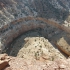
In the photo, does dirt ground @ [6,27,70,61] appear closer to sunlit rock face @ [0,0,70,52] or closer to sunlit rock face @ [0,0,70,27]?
sunlit rock face @ [0,0,70,52]

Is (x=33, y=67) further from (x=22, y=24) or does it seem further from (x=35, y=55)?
(x=22, y=24)

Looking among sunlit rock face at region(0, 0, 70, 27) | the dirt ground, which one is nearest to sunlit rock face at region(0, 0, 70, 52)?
sunlit rock face at region(0, 0, 70, 27)

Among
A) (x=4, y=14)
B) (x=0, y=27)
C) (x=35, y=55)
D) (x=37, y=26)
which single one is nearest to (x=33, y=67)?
(x=35, y=55)

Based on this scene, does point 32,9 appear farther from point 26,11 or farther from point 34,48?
point 34,48

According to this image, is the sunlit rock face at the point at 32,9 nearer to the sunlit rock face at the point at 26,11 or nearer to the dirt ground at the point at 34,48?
the sunlit rock face at the point at 26,11

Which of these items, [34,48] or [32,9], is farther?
[32,9]

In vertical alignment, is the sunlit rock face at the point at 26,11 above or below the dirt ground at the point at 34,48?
above

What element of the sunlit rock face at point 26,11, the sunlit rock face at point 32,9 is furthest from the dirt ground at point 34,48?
the sunlit rock face at point 32,9

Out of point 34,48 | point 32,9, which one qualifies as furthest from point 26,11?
point 34,48

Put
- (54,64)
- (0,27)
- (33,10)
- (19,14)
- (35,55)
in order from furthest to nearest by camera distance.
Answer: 1. (33,10)
2. (19,14)
3. (0,27)
4. (35,55)
5. (54,64)

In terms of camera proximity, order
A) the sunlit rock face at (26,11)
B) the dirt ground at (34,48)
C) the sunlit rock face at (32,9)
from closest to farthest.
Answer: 1. the dirt ground at (34,48)
2. the sunlit rock face at (26,11)
3. the sunlit rock face at (32,9)

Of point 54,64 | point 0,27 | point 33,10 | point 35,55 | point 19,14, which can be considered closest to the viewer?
point 54,64
